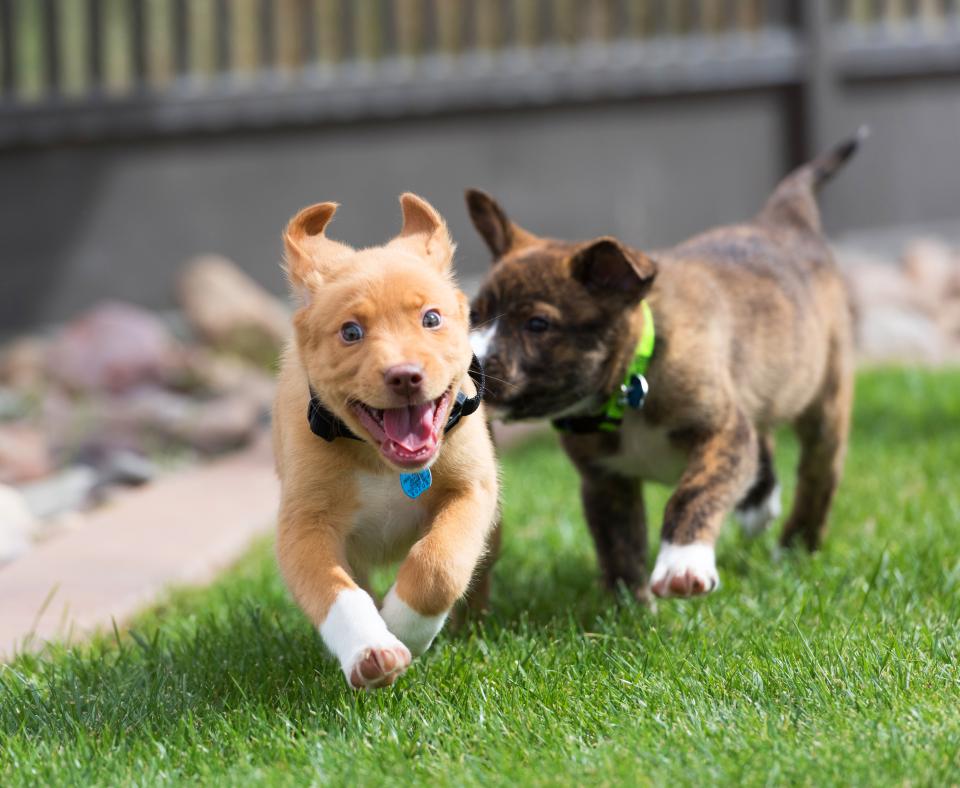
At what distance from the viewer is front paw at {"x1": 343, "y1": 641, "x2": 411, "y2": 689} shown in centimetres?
303

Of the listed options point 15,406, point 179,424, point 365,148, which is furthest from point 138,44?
point 179,424

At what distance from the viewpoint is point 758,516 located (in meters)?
5.43

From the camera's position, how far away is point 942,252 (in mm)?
11844

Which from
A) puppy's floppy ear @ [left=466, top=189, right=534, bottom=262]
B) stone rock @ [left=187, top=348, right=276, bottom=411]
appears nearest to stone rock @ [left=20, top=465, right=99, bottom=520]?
stone rock @ [left=187, top=348, right=276, bottom=411]

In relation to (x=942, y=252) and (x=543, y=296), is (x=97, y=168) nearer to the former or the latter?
(x=543, y=296)

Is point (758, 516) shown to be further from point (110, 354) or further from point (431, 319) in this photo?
point (110, 354)

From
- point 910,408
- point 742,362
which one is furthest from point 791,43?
point 742,362

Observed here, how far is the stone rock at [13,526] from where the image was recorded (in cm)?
574

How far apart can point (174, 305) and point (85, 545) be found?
14.4 feet

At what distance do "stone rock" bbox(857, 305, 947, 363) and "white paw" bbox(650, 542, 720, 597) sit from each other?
254 inches

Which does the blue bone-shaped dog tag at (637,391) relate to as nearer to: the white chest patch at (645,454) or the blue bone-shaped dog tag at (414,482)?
the white chest patch at (645,454)

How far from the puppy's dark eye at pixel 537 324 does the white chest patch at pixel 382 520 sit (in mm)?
928

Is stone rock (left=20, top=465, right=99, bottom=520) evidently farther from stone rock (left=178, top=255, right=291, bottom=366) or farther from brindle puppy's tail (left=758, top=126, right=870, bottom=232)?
brindle puppy's tail (left=758, top=126, right=870, bottom=232)

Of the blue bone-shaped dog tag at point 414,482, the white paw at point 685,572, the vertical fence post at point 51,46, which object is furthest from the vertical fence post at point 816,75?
the blue bone-shaped dog tag at point 414,482
